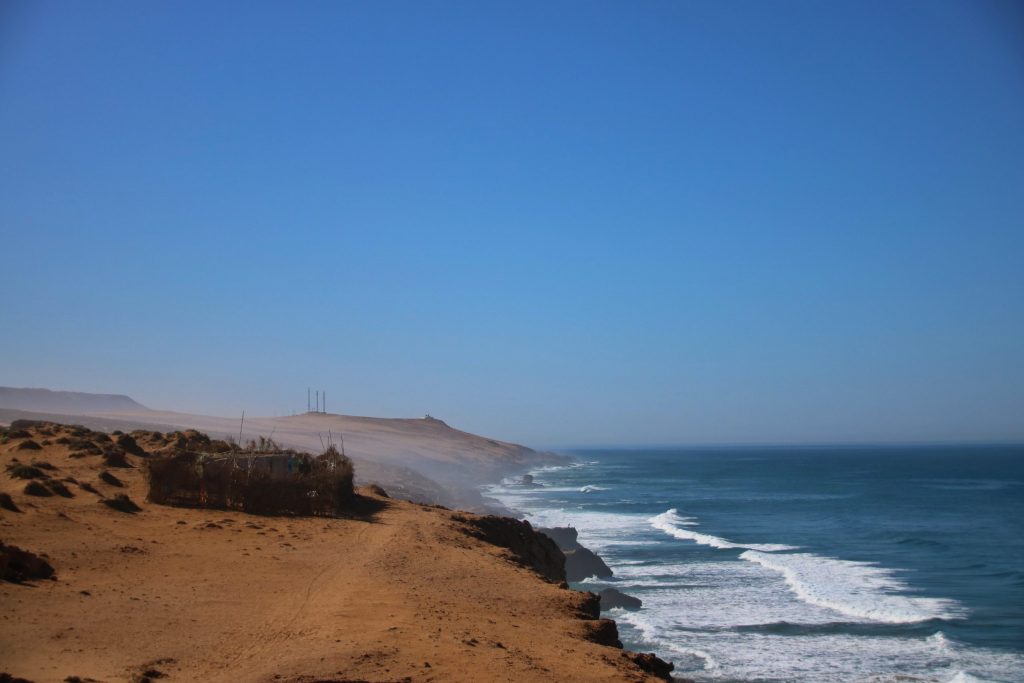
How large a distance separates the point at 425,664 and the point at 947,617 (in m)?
22.3

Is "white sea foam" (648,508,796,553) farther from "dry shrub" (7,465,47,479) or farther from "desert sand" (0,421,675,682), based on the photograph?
"dry shrub" (7,465,47,479)

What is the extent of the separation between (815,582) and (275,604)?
80.2 ft

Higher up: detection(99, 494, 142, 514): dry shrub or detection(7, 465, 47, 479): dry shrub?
detection(7, 465, 47, 479): dry shrub

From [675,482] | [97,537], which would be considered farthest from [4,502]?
[675,482]

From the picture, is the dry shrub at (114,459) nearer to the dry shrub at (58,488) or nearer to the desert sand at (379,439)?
the dry shrub at (58,488)

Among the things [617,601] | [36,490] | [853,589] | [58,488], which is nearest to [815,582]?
[853,589]

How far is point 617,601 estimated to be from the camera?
1041 inches

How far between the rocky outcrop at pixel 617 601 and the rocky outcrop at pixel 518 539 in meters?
3.39

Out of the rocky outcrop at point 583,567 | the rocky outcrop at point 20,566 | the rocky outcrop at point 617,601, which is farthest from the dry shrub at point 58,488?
the rocky outcrop at point 583,567

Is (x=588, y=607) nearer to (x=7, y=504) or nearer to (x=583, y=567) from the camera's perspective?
(x=7, y=504)

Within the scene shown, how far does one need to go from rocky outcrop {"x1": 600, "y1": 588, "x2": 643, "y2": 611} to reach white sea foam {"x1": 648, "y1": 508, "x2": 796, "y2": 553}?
15137 millimetres

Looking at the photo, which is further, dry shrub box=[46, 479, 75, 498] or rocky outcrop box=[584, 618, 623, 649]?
dry shrub box=[46, 479, 75, 498]

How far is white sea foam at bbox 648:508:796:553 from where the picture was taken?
41062mm

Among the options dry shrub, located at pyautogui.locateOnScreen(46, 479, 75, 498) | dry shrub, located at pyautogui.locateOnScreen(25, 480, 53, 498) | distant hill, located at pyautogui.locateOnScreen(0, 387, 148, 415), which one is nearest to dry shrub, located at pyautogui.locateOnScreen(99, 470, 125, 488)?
dry shrub, located at pyautogui.locateOnScreen(46, 479, 75, 498)
